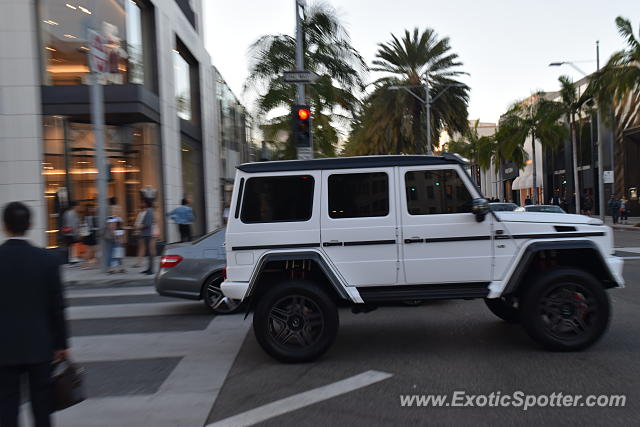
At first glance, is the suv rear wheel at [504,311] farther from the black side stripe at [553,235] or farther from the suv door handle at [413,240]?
the suv door handle at [413,240]

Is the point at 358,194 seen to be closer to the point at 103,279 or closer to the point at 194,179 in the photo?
the point at 103,279

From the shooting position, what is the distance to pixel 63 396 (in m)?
3.32

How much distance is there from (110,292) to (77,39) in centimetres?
905

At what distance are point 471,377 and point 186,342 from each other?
3497 millimetres

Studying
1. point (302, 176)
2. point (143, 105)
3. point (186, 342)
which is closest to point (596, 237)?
point (302, 176)

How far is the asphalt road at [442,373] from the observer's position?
4262mm

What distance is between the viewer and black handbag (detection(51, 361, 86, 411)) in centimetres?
332

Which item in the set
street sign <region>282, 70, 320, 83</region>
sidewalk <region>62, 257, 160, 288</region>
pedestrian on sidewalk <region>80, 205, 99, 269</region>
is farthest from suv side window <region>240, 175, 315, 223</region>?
pedestrian on sidewalk <region>80, 205, 99, 269</region>

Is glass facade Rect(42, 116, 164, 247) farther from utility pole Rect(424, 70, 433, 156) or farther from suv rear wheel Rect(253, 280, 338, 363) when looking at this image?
utility pole Rect(424, 70, 433, 156)

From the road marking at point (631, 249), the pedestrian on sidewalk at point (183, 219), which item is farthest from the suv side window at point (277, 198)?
the road marking at point (631, 249)

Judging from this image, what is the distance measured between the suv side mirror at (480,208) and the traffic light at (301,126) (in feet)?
26.5

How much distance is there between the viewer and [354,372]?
5.43 m

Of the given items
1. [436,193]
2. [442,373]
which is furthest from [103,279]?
[442,373]

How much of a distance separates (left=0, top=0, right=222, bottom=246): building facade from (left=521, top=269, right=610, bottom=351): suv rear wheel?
35.5 ft
